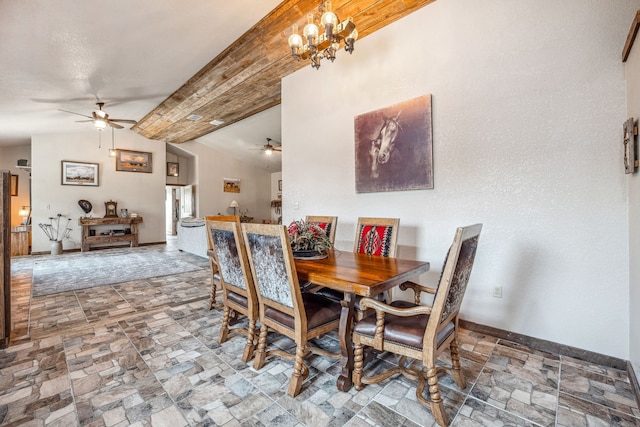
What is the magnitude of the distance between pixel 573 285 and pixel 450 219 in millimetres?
1013

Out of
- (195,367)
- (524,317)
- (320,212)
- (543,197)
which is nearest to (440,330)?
(524,317)

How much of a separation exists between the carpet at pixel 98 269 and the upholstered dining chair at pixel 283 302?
11.8 feet

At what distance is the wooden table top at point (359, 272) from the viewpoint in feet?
5.28

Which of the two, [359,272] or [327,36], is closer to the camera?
[359,272]

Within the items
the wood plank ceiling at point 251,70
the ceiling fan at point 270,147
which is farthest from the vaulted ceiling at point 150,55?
the ceiling fan at point 270,147

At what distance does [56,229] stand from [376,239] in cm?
858

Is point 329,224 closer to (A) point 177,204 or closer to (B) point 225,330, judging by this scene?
(B) point 225,330

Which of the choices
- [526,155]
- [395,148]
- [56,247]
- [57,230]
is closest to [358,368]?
[526,155]

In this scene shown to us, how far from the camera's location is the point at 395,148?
3123mm

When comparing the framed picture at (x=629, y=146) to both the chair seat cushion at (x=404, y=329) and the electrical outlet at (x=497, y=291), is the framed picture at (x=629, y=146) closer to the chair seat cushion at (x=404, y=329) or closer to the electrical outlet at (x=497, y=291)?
the electrical outlet at (x=497, y=291)

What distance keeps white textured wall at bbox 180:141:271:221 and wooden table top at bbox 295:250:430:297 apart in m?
8.30

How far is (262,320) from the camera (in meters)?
2.00

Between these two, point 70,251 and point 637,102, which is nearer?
point 637,102

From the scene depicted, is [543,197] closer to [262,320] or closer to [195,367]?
[262,320]
